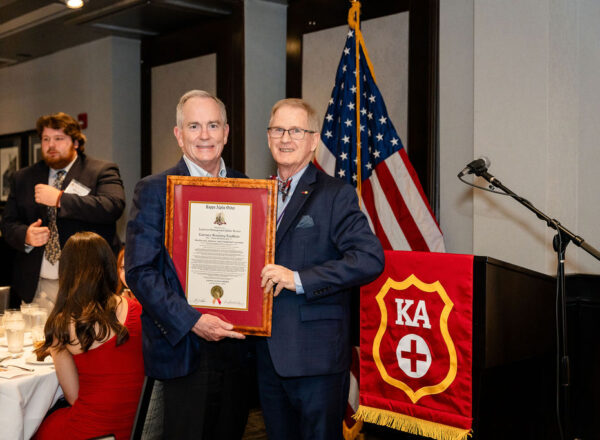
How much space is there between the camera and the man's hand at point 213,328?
188 cm

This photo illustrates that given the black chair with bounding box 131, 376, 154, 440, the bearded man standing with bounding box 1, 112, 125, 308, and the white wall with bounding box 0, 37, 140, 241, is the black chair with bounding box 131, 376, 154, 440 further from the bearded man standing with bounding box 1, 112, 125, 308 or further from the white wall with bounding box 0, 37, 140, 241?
the white wall with bounding box 0, 37, 140, 241

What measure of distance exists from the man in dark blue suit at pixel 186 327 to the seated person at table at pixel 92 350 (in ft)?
1.08

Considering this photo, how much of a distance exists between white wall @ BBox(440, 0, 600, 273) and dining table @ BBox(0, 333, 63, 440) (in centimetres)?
211

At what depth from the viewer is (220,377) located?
6.61 feet

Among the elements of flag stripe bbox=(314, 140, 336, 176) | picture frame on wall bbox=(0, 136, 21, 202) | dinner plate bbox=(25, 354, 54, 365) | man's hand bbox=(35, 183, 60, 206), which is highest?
picture frame on wall bbox=(0, 136, 21, 202)

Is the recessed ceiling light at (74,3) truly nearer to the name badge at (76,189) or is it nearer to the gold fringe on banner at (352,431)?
the name badge at (76,189)

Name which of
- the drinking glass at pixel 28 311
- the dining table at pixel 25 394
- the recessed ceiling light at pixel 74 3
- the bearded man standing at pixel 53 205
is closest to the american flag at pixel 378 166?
the bearded man standing at pixel 53 205

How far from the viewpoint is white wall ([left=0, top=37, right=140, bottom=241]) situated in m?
5.72

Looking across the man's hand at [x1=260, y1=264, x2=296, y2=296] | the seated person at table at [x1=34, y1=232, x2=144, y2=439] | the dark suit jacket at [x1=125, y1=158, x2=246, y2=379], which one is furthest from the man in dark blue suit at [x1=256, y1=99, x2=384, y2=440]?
the seated person at table at [x1=34, y1=232, x2=144, y2=439]

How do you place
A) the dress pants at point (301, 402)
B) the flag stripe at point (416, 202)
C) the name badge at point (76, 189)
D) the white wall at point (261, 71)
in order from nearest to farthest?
1. the dress pants at point (301, 402)
2. the flag stripe at point (416, 202)
3. the name badge at point (76, 189)
4. the white wall at point (261, 71)

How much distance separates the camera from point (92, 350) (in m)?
2.25

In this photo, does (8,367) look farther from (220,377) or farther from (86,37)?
(86,37)

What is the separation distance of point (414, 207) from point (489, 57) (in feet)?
2.76

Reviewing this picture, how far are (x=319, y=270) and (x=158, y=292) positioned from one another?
0.49 m
